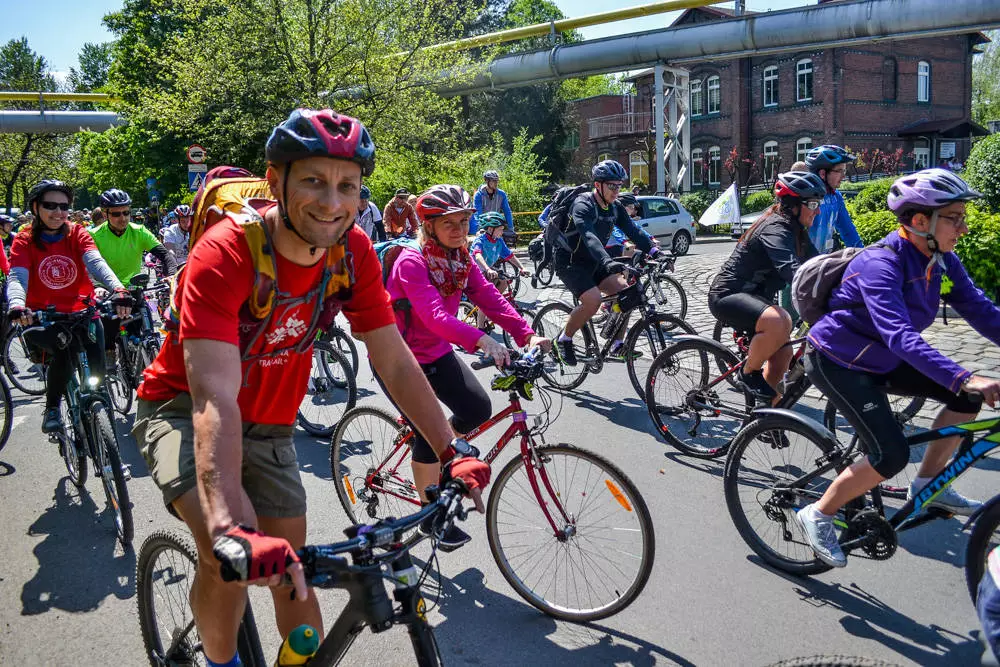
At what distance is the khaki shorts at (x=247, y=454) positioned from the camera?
2.38 metres

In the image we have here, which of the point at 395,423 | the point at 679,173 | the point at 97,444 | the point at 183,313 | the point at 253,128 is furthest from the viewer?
the point at 679,173

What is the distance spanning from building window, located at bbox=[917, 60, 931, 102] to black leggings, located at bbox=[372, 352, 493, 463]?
4154 cm

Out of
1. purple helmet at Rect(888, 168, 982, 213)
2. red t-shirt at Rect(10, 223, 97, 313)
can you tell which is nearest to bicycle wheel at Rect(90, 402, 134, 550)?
red t-shirt at Rect(10, 223, 97, 313)

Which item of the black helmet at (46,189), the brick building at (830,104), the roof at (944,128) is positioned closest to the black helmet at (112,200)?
the black helmet at (46,189)

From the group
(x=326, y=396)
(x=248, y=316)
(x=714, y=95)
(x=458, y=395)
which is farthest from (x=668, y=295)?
(x=714, y=95)

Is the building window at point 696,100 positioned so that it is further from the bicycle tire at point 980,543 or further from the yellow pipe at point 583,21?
the bicycle tire at point 980,543

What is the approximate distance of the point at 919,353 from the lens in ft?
10.8

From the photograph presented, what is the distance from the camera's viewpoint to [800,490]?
395 centimetres

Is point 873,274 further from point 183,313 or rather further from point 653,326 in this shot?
point 653,326

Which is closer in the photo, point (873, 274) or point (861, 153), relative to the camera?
point (873, 274)

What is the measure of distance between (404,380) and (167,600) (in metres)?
1.23

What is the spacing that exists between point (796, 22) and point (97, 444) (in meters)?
24.2

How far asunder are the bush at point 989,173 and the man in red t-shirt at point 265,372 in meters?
12.0

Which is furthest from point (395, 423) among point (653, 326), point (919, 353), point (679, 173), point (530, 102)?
point (530, 102)
